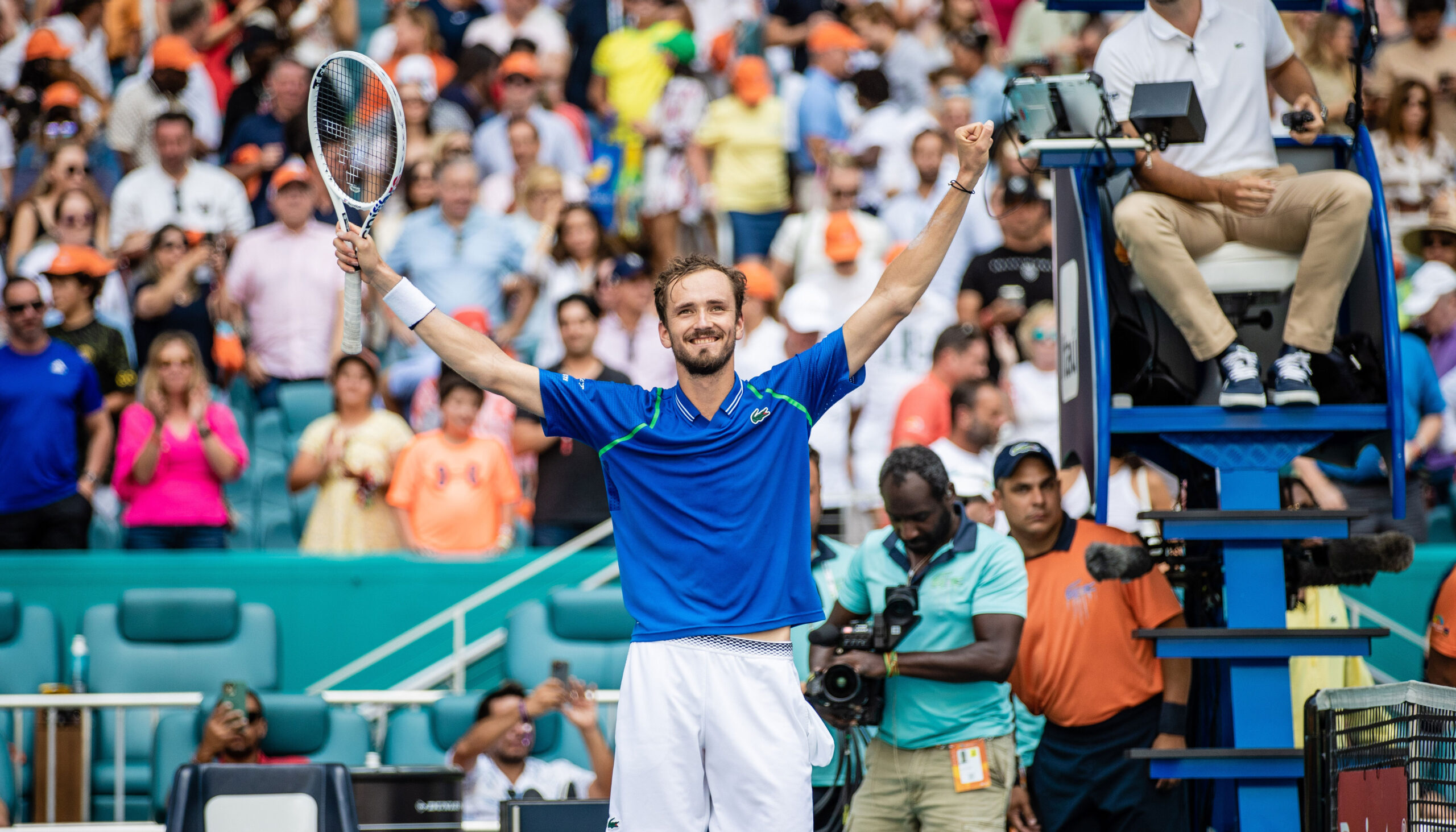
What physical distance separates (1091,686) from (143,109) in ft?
31.4

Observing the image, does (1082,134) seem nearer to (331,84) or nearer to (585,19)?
(331,84)

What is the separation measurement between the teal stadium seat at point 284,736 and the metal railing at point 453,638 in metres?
1.38

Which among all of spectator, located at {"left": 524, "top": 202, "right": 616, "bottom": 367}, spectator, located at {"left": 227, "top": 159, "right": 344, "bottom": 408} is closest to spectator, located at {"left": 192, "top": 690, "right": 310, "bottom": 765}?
spectator, located at {"left": 227, "top": 159, "right": 344, "bottom": 408}

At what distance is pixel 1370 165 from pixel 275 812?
15.4 ft

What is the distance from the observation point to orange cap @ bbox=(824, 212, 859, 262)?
37.2 ft

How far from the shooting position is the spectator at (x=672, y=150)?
13.1 meters

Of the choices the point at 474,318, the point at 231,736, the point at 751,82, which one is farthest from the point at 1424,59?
the point at 231,736

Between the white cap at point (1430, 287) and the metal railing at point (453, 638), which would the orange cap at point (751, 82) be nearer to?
the metal railing at point (453, 638)

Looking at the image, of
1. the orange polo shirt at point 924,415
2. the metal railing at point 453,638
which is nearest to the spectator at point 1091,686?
the orange polo shirt at point 924,415

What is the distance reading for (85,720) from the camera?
7.84m

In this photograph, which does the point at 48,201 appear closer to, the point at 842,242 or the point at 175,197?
the point at 175,197

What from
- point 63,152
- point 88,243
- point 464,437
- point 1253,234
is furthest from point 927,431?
point 63,152

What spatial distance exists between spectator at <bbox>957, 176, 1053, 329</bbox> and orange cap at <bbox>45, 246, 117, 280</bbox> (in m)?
5.51

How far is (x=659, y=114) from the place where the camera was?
13.7 m
